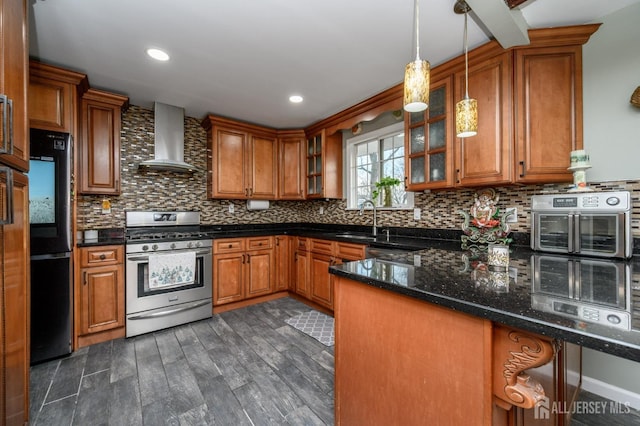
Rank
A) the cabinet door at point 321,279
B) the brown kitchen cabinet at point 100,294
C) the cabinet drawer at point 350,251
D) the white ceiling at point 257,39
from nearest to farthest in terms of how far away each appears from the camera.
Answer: the white ceiling at point 257,39, the brown kitchen cabinet at point 100,294, the cabinet drawer at point 350,251, the cabinet door at point 321,279

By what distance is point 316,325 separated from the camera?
276 cm

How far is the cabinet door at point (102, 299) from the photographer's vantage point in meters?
2.36

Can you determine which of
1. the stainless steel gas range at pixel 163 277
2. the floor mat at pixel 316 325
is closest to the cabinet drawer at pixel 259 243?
the stainless steel gas range at pixel 163 277

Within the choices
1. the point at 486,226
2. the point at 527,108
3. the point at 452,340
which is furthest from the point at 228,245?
the point at 527,108

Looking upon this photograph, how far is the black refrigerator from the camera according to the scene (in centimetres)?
204

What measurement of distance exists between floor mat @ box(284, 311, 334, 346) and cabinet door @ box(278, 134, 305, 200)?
66.1 inches

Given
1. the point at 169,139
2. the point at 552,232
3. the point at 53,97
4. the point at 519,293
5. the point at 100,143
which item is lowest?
the point at 519,293

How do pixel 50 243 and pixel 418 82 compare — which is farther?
pixel 50 243

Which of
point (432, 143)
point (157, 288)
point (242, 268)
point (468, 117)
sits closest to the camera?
point (468, 117)

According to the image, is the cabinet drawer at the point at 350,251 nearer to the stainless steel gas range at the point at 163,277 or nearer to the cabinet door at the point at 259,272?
the cabinet door at the point at 259,272

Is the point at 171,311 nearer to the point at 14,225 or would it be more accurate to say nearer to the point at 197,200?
the point at 197,200

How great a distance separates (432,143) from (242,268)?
2515mm

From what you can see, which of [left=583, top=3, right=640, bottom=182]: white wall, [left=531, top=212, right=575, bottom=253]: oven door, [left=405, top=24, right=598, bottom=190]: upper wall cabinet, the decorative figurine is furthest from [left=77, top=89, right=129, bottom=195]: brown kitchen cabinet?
[left=583, top=3, right=640, bottom=182]: white wall

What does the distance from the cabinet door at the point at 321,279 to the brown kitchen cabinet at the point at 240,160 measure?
4.11ft
